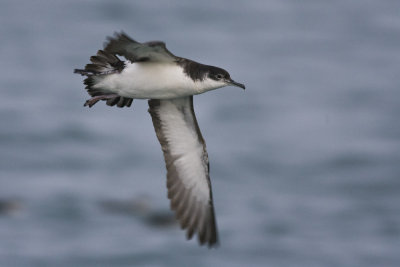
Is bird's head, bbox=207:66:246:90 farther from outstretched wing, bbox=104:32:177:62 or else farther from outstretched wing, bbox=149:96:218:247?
outstretched wing, bbox=149:96:218:247

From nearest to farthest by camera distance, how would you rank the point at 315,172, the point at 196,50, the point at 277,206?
1. the point at 277,206
2. the point at 315,172
3. the point at 196,50

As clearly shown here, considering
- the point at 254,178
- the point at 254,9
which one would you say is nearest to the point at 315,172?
the point at 254,178

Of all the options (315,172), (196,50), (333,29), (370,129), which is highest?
(333,29)

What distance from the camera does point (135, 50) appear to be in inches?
394

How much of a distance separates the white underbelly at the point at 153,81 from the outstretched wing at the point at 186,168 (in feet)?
2.65

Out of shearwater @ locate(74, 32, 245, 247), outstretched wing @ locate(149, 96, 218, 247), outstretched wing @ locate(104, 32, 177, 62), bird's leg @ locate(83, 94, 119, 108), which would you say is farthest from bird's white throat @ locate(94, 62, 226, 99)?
outstretched wing @ locate(149, 96, 218, 247)

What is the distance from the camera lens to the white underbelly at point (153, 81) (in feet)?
33.6

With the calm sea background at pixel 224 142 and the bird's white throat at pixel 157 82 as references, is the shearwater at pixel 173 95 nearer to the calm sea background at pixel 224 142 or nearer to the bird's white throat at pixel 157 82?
the bird's white throat at pixel 157 82

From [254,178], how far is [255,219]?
3204 millimetres

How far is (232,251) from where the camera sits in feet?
83.0

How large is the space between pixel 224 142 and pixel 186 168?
66.8 ft

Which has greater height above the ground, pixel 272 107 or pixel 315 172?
pixel 272 107

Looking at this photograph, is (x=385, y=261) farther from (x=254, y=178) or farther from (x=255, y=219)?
(x=254, y=178)

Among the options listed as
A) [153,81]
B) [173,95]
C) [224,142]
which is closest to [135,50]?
[153,81]
